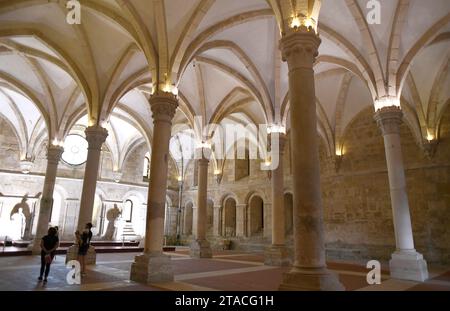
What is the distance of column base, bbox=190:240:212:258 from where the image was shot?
44.9 ft

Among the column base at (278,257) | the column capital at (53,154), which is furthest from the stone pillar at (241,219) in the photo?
the column capital at (53,154)

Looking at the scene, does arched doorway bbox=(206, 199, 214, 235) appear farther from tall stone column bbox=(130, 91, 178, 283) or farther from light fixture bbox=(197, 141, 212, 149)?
tall stone column bbox=(130, 91, 178, 283)

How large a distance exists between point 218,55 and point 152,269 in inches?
345

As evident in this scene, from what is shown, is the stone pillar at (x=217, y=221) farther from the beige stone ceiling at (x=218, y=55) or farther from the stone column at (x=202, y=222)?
the beige stone ceiling at (x=218, y=55)

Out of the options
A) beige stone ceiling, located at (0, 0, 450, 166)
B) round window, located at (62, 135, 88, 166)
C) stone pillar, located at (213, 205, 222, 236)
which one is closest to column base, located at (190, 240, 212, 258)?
beige stone ceiling, located at (0, 0, 450, 166)

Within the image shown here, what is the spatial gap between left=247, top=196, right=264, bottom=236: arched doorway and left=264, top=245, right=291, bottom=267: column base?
8.97m

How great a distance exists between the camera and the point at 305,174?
5266mm

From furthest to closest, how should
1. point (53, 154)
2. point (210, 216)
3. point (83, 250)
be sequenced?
1. point (210, 216)
2. point (53, 154)
3. point (83, 250)

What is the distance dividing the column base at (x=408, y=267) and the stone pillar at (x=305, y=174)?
4.80 metres

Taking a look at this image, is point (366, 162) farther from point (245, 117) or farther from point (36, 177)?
point (36, 177)

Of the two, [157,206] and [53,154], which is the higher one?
[53,154]

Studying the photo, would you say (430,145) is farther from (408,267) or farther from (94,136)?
(94,136)

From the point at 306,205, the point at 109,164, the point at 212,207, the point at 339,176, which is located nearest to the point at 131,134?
the point at 109,164

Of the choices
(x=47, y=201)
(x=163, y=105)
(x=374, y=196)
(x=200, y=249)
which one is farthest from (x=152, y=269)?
(x=374, y=196)
